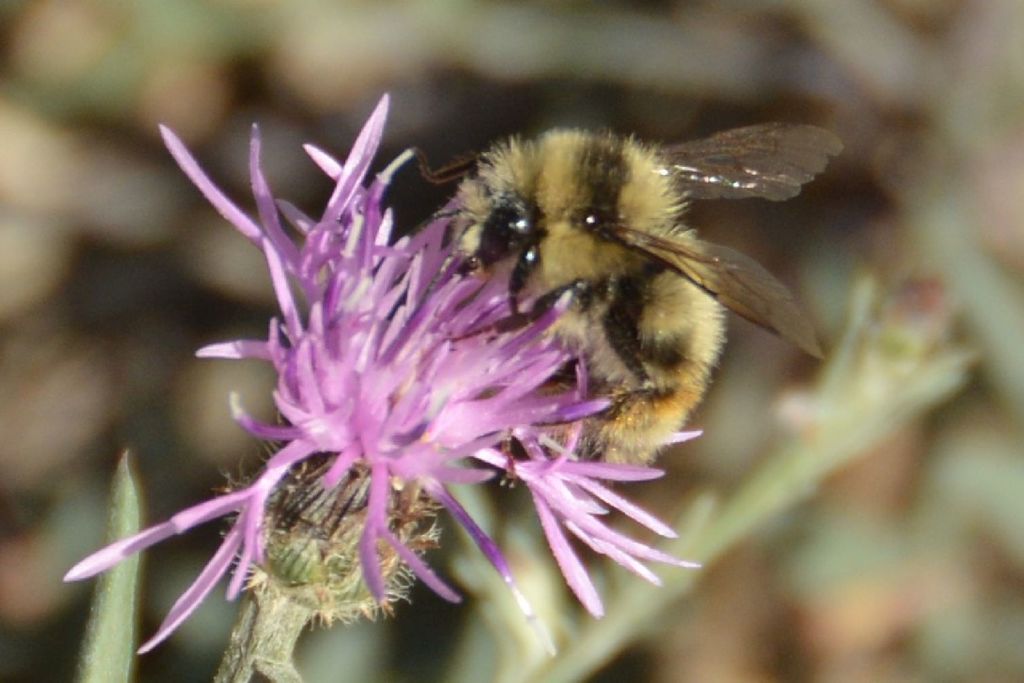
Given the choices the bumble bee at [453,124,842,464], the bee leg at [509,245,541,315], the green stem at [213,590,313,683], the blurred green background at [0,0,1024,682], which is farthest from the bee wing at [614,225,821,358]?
the blurred green background at [0,0,1024,682]

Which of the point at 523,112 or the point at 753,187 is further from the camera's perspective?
the point at 523,112

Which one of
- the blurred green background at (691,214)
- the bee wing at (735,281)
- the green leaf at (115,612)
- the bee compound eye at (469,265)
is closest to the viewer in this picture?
the green leaf at (115,612)

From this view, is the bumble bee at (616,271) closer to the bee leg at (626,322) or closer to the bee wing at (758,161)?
the bee leg at (626,322)

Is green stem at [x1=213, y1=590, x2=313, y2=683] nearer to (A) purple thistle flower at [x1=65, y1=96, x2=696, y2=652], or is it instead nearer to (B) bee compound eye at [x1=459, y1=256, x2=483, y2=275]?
(A) purple thistle flower at [x1=65, y1=96, x2=696, y2=652]

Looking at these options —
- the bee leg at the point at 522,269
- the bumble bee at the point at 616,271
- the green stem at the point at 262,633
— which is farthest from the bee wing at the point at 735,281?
the green stem at the point at 262,633

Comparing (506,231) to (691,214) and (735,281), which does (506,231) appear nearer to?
(735,281)

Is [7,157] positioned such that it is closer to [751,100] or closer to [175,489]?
[175,489]

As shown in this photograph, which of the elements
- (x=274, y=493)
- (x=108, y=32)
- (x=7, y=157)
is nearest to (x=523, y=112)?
(x=108, y=32)
